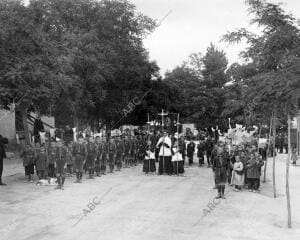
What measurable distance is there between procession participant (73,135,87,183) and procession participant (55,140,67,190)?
72 cm

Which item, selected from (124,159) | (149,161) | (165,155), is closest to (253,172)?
(165,155)

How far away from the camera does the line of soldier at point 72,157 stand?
18714mm

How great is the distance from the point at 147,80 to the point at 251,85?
29.5m

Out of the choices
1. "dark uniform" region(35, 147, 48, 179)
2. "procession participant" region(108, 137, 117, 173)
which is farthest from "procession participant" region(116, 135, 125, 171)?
"dark uniform" region(35, 147, 48, 179)

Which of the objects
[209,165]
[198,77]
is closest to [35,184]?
[209,165]

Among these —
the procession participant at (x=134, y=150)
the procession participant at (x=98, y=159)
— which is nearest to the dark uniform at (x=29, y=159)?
the procession participant at (x=98, y=159)

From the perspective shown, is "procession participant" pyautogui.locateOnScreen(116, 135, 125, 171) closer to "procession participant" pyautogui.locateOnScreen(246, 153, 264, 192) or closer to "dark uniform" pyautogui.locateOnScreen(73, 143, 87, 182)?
"dark uniform" pyautogui.locateOnScreen(73, 143, 87, 182)

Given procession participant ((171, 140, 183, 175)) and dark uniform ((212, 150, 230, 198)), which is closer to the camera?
dark uniform ((212, 150, 230, 198))

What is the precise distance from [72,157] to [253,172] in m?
6.98

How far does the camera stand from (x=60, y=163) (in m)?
18.1

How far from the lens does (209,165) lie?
86.7ft

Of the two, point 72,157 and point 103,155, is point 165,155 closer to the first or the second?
point 103,155

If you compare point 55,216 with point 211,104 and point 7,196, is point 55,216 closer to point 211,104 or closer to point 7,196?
point 7,196

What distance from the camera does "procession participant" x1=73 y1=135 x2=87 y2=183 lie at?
63.0ft
